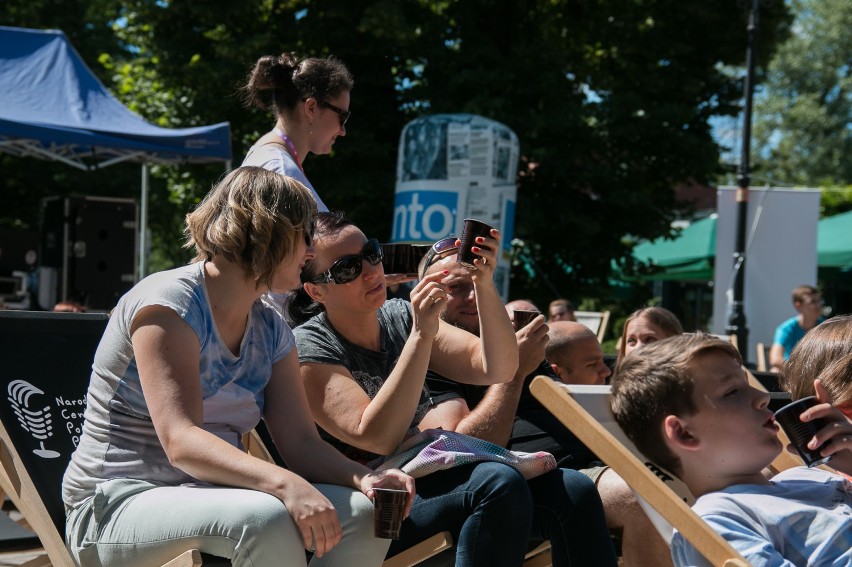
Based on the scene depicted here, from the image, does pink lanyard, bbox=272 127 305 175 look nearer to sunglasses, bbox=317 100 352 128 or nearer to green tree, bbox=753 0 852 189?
sunglasses, bbox=317 100 352 128

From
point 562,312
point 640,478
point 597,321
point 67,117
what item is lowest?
point 597,321

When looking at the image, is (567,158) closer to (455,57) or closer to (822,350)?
(455,57)

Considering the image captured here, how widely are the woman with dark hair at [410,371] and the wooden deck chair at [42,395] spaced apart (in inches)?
27.2

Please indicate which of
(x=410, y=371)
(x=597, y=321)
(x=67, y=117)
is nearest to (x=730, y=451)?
(x=410, y=371)

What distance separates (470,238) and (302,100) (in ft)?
4.55

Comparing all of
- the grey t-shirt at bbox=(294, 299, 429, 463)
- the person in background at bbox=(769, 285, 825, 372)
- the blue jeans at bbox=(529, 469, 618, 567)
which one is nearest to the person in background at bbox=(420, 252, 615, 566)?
the blue jeans at bbox=(529, 469, 618, 567)

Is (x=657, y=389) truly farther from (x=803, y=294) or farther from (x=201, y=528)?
(x=803, y=294)

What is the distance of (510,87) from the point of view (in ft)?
46.4

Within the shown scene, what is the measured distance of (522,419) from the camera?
11.0 feet

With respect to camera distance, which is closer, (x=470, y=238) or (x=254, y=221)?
(x=254, y=221)

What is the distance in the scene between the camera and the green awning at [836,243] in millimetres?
15305

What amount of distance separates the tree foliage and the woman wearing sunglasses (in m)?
10.7

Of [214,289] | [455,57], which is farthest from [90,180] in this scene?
[214,289]

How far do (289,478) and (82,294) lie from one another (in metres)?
9.89
